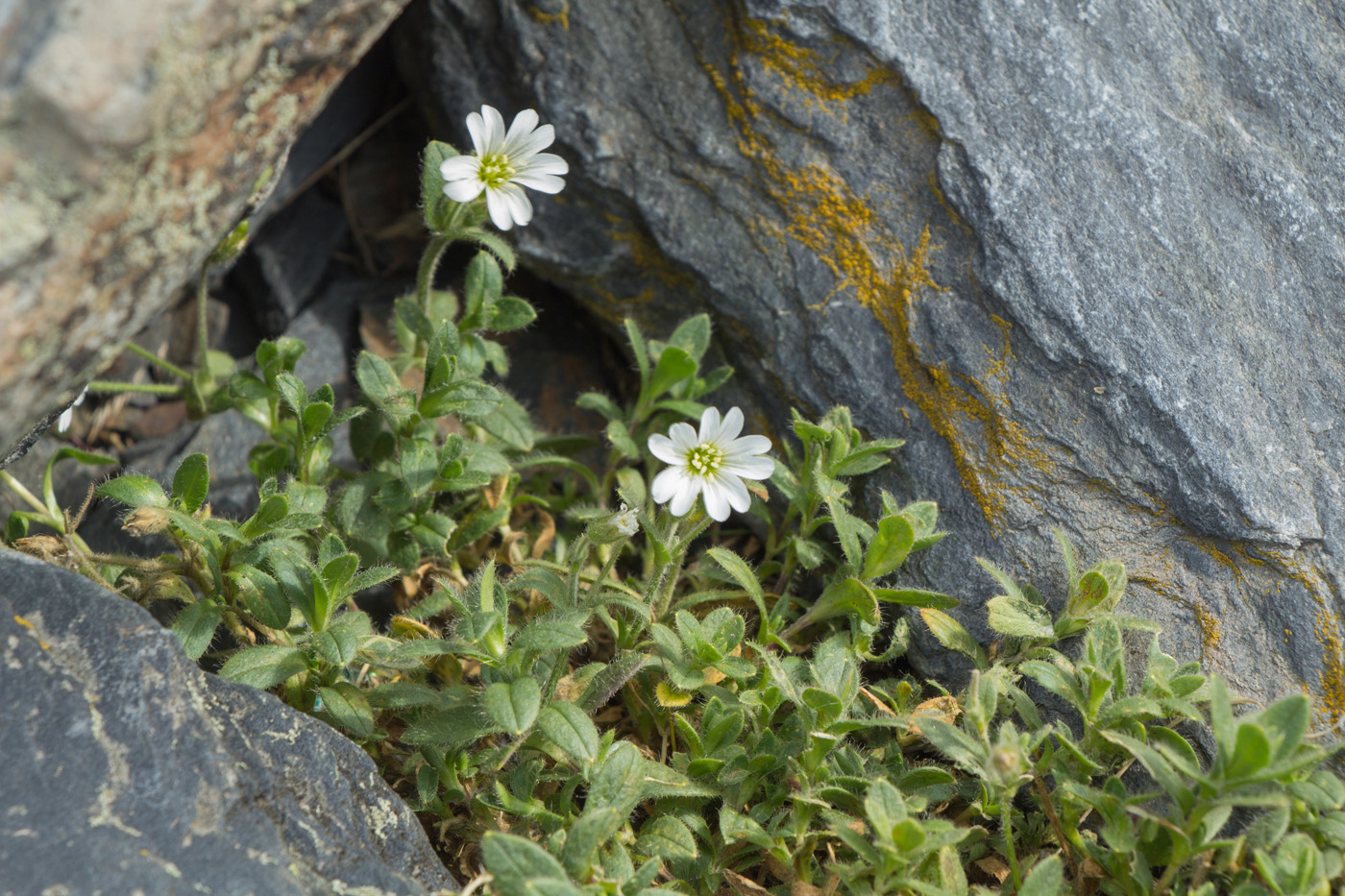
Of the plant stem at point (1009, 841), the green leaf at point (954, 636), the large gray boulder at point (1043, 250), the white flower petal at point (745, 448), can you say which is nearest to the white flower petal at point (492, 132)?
the large gray boulder at point (1043, 250)

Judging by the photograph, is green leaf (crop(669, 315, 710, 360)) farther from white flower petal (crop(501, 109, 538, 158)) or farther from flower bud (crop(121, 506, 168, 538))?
flower bud (crop(121, 506, 168, 538))

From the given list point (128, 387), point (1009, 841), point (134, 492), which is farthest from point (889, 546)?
point (128, 387)

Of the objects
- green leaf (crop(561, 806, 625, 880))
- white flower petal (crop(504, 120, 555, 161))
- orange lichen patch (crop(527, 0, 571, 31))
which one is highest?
orange lichen patch (crop(527, 0, 571, 31))

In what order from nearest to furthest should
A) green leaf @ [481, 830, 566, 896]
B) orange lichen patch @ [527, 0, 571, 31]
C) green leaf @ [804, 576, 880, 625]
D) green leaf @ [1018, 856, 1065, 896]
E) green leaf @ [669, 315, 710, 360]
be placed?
green leaf @ [481, 830, 566, 896], green leaf @ [1018, 856, 1065, 896], green leaf @ [804, 576, 880, 625], green leaf @ [669, 315, 710, 360], orange lichen patch @ [527, 0, 571, 31]

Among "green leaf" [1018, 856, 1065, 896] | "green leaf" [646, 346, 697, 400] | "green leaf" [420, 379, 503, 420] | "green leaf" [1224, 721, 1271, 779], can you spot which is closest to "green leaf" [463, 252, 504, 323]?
"green leaf" [420, 379, 503, 420]

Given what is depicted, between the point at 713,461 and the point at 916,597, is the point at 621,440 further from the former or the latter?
the point at 916,597

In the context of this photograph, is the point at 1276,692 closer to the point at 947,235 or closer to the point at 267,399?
the point at 947,235
